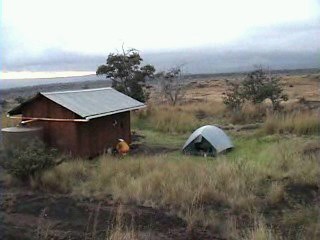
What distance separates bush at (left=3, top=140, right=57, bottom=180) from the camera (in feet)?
32.7

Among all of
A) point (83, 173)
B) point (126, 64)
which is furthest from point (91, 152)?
point (126, 64)

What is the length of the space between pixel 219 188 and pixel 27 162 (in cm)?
422

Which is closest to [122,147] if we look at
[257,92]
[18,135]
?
[18,135]

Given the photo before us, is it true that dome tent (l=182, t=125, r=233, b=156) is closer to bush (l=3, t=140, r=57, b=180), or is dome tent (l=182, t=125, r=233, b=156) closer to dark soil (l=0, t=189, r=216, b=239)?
bush (l=3, t=140, r=57, b=180)

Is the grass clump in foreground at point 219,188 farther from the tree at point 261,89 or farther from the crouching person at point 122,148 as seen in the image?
the tree at point 261,89

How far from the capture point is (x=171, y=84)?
3206 cm

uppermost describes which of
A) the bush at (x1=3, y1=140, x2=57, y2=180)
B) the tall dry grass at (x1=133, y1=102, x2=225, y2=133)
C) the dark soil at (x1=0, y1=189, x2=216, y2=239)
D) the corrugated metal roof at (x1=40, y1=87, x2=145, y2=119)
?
the corrugated metal roof at (x1=40, y1=87, x2=145, y2=119)

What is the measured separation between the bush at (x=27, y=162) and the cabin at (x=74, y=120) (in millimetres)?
2353

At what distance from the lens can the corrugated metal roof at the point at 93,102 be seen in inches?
515

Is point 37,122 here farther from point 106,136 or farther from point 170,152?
point 170,152

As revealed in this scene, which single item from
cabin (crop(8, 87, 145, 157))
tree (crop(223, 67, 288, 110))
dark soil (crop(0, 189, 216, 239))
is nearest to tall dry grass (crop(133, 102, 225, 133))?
Answer: tree (crop(223, 67, 288, 110))

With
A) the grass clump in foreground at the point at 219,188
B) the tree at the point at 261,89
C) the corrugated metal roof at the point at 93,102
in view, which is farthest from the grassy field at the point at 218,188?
the tree at the point at 261,89

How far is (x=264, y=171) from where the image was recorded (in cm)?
973

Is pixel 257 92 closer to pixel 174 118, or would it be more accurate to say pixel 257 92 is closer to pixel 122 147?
pixel 174 118
